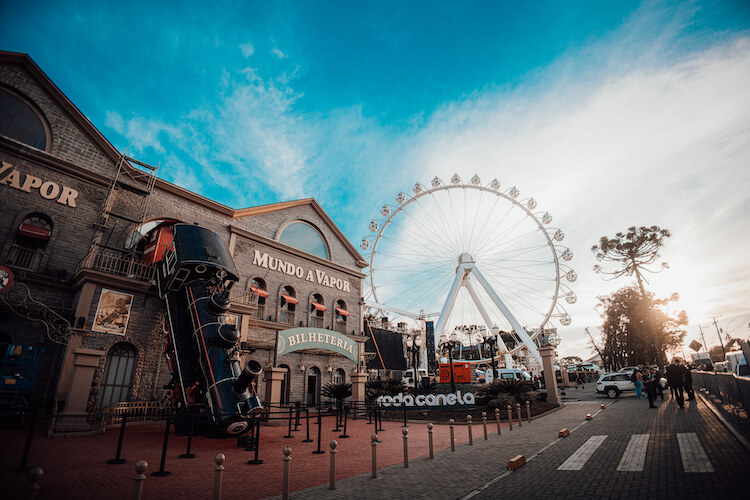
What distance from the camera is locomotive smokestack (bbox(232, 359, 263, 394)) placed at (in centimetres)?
1120

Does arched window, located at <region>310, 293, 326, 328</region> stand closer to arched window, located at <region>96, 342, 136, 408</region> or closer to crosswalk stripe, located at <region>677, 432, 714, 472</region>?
arched window, located at <region>96, 342, 136, 408</region>

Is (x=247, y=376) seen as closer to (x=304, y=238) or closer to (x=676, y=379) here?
(x=304, y=238)

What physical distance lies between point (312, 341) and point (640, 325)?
35975 millimetres

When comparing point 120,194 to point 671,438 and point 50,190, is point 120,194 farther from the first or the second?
point 671,438

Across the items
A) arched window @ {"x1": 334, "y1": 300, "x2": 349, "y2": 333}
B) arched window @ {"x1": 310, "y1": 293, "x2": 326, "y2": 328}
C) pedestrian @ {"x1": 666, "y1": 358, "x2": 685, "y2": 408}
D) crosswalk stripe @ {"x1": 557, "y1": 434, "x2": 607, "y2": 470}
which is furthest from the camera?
arched window @ {"x1": 334, "y1": 300, "x2": 349, "y2": 333}

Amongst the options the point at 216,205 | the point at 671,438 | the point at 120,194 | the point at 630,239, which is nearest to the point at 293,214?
the point at 216,205

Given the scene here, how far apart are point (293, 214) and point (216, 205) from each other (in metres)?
6.25

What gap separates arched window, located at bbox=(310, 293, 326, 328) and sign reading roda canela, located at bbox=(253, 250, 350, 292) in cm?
116

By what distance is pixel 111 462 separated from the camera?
26.8 feet

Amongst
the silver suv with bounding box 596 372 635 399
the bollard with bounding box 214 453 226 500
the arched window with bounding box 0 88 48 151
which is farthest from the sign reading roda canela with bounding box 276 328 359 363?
the silver suv with bounding box 596 372 635 399

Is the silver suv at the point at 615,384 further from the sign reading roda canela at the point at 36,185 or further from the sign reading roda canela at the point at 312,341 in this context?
the sign reading roda canela at the point at 36,185

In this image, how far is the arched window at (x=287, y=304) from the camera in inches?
920

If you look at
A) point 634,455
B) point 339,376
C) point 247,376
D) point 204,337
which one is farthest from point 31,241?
point 634,455

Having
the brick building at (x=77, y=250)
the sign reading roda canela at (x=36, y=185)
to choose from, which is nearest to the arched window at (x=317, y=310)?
the brick building at (x=77, y=250)
